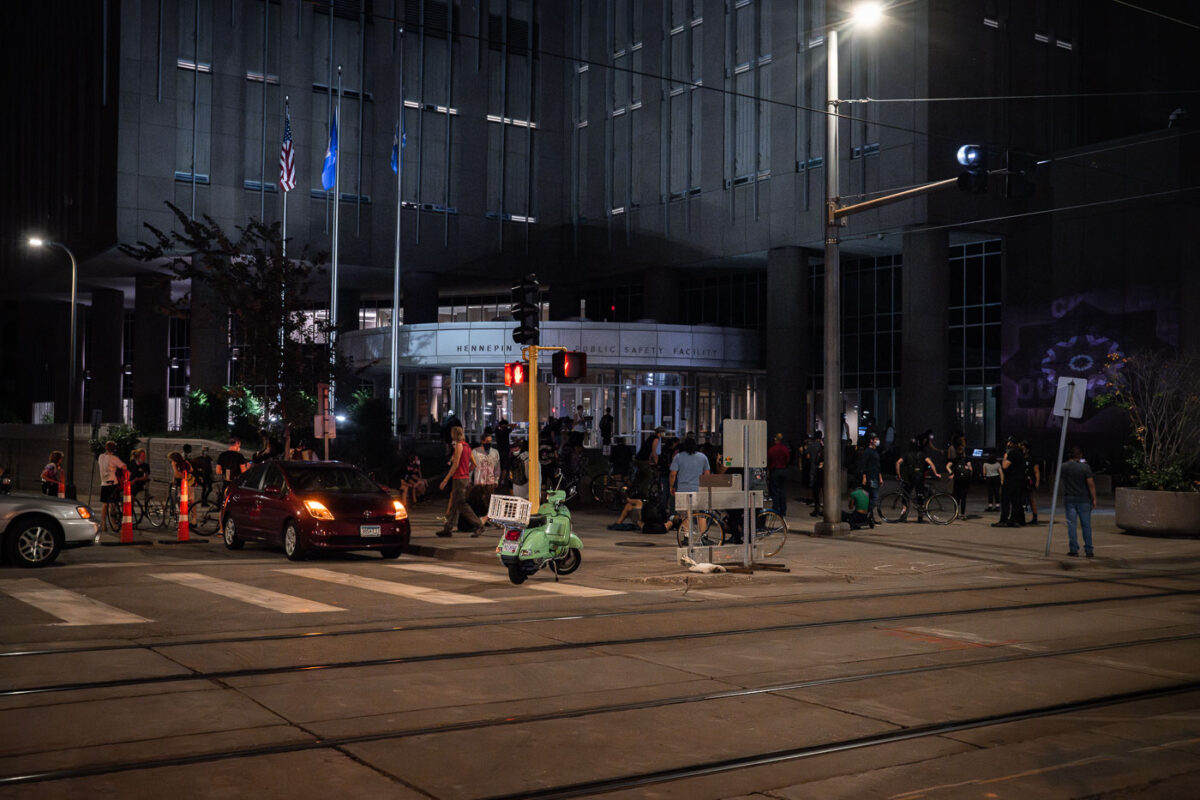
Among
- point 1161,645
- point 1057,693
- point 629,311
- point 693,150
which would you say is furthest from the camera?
point 629,311

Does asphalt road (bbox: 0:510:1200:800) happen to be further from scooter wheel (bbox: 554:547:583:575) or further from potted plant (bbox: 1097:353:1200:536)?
potted plant (bbox: 1097:353:1200:536)

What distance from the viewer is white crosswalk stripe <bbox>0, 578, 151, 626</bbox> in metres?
11.0

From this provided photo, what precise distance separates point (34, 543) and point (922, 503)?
1641 centimetres

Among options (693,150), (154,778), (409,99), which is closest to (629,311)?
(693,150)

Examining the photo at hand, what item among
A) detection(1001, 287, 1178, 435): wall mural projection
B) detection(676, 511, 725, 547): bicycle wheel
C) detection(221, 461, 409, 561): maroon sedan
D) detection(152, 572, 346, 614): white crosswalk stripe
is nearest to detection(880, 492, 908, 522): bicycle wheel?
detection(676, 511, 725, 547): bicycle wheel

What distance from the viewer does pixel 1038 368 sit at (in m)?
42.8

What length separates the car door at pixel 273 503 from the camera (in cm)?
1752

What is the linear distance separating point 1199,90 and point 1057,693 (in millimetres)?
46283

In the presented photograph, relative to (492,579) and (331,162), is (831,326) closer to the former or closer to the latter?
(492,579)

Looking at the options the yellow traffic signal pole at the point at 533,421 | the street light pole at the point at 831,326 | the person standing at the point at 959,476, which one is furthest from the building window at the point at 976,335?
the yellow traffic signal pole at the point at 533,421

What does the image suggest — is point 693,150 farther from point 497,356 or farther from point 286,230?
point 286,230

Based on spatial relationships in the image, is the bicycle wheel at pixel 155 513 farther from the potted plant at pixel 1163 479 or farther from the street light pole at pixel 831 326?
the potted plant at pixel 1163 479

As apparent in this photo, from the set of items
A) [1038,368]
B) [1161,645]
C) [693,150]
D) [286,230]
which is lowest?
[1161,645]

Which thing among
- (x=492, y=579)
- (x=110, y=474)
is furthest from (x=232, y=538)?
(x=492, y=579)
